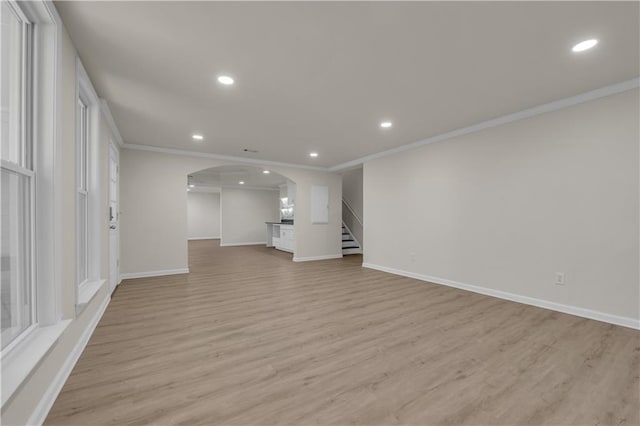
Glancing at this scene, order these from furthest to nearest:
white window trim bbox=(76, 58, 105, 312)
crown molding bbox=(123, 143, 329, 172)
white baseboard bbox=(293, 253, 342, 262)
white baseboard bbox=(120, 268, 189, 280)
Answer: white baseboard bbox=(293, 253, 342, 262) → crown molding bbox=(123, 143, 329, 172) → white baseboard bbox=(120, 268, 189, 280) → white window trim bbox=(76, 58, 105, 312)

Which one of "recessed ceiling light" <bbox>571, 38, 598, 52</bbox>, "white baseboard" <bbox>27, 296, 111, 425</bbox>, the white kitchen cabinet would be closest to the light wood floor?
"white baseboard" <bbox>27, 296, 111, 425</bbox>

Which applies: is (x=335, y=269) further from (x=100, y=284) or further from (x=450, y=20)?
(x=450, y=20)

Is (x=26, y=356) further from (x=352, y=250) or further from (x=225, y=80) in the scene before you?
(x=352, y=250)

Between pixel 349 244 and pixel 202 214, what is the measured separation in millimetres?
7839

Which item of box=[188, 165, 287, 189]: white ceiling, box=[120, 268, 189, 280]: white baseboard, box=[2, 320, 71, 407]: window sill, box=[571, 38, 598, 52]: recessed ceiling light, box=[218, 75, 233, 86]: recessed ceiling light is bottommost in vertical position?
box=[120, 268, 189, 280]: white baseboard

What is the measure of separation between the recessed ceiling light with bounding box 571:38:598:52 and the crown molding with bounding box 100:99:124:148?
15.2 ft

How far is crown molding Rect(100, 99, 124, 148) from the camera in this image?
123 inches

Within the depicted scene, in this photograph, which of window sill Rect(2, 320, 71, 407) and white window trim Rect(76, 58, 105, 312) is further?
white window trim Rect(76, 58, 105, 312)

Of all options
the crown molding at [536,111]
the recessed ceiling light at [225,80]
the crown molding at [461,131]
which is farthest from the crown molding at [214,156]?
the recessed ceiling light at [225,80]

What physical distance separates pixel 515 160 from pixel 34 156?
189 inches

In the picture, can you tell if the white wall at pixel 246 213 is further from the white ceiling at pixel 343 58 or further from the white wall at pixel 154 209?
Answer: the white ceiling at pixel 343 58

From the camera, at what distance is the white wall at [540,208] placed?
2787 mm

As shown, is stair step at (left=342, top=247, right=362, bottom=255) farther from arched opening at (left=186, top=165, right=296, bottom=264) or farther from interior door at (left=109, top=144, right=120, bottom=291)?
interior door at (left=109, top=144, right=120, bottom=291)

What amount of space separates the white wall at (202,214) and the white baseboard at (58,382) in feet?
34.8
